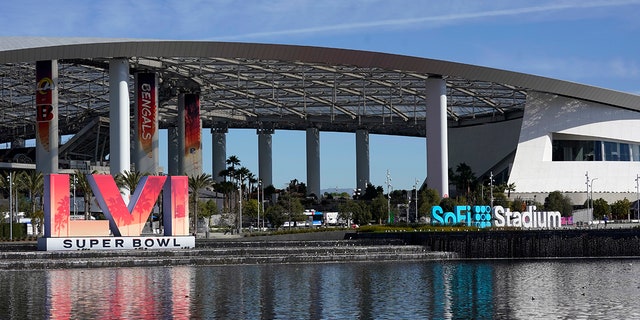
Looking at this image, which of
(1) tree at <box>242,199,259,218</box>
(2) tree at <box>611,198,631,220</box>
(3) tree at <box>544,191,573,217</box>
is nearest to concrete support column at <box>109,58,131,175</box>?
(1) tree at <box>242,199,259,218</box>

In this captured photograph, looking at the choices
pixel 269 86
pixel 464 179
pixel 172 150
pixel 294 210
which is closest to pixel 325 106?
pixel 269 86

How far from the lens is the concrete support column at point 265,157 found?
12775cm

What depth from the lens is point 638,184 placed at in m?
100

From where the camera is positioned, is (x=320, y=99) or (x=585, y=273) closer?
(x=585, y=273)

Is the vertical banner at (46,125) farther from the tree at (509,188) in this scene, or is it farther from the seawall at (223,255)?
the tree at (509,188)

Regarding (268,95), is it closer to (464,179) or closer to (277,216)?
(277,216)

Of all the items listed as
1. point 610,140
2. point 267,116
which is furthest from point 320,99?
point 610,140

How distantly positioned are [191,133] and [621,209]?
41.6 meters

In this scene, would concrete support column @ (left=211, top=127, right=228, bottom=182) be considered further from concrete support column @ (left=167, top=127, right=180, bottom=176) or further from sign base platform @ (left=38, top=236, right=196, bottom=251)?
sign base platform @ (left=38, top=236, right=196, bottom=251)

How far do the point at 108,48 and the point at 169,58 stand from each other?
575cm

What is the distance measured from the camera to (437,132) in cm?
8606

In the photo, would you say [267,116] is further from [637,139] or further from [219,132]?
[637,139]

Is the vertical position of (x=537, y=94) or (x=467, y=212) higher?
(x=537, y=94)

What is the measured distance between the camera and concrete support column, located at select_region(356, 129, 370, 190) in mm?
129250
